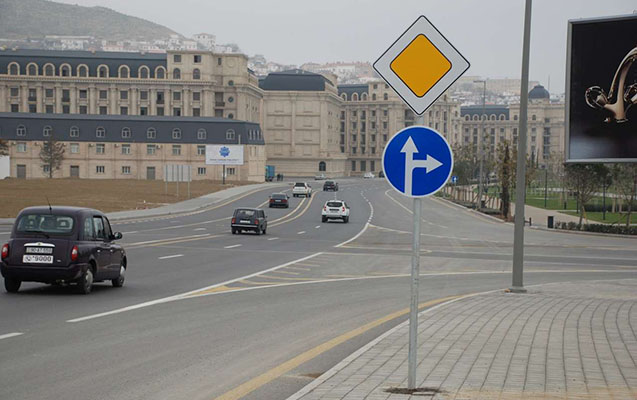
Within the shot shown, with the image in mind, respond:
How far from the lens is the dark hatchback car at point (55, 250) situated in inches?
641

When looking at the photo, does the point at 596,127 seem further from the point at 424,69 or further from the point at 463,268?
the point at 424,69

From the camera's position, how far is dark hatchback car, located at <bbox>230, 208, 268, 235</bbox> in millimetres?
43594

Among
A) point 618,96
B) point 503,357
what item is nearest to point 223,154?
point 618,96

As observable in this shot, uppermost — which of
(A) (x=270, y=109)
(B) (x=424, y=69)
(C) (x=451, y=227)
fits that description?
(A) (x=270, y=109)

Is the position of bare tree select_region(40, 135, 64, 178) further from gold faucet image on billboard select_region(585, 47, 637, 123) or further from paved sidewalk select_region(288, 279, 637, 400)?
paved sidewalk select_region(288, 279, 637, 400)

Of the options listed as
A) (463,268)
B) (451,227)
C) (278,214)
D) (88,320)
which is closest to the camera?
(88,320)

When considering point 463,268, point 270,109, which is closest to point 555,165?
point 270,109

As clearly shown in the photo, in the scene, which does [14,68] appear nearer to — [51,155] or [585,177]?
[51,155]

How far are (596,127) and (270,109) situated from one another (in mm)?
151292

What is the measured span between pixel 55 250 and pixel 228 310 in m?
3.67

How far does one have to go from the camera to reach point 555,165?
13262 centimetres

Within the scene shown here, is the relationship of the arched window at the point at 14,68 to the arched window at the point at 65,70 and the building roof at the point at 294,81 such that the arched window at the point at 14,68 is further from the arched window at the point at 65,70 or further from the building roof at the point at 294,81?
the building roof at the point at 294,81

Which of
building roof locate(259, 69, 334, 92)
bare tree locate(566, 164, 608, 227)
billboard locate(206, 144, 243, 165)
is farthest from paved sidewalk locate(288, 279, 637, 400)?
building roof locate(259, 69, 334, 92)

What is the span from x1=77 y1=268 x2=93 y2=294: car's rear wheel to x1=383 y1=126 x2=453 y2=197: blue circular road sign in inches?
411
